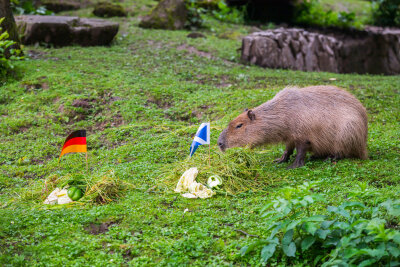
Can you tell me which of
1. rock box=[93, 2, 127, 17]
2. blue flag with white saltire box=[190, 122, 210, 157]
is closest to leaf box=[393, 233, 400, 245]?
blue flag with white saltire box=[190, 122, 210, 157]

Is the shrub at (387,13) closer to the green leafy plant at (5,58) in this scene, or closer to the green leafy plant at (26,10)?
the green leafy plant at (26,10)

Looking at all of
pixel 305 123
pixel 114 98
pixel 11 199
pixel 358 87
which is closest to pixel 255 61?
pixel 358 87

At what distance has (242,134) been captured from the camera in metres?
5.76

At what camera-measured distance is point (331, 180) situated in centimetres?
494

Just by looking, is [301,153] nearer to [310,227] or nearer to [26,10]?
[310,227]

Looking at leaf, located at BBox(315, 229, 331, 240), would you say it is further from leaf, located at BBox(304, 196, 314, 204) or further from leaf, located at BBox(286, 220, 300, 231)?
leaf, located at BBox(304, 196, 314, 204)

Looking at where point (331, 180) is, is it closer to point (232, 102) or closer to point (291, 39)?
point (232, 102)

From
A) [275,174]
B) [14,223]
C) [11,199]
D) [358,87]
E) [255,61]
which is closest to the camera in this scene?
[14,223]

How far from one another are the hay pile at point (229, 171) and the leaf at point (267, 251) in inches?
57.4

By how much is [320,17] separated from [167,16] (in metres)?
5.51

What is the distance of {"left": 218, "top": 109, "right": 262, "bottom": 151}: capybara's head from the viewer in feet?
18.9

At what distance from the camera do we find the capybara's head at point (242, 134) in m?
5.75

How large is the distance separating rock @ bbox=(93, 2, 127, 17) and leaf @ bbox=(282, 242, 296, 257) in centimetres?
1299

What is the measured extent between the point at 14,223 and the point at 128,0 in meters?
13.9
